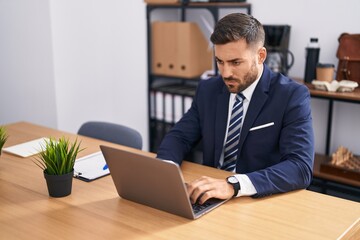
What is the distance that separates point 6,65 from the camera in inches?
144

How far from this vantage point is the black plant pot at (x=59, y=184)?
1.47 m

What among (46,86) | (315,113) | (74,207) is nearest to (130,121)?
(46,86)

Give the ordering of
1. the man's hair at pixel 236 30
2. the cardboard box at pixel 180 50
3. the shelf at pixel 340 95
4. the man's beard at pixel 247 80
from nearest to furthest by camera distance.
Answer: the man's hair at pixel 236 30, the man's beard at pixel 247 80, the shelf at pixel 340 95, the cardboard box at pixel 180 50

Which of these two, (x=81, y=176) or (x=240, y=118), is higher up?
(x=240, y=118)

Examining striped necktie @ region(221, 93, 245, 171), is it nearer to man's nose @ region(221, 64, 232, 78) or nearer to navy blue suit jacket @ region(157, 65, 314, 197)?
navy blue suit jacket @ region(157, 65, 314, 197)

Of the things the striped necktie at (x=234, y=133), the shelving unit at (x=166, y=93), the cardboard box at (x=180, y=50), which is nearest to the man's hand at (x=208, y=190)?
the striped necktie at (x=234, y=133)

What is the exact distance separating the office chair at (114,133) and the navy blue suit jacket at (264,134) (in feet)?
1.07

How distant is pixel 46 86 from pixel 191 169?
8.01 feet

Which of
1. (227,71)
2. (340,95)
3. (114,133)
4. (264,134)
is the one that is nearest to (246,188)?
(264,134)

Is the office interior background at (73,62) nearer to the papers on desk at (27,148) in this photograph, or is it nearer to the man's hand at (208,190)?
the papers on desk at (27,148)

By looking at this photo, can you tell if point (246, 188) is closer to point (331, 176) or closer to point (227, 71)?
point (227, 71)

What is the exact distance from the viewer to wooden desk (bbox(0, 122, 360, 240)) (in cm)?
122

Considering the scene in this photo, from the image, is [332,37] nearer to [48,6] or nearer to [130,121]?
[130,121]

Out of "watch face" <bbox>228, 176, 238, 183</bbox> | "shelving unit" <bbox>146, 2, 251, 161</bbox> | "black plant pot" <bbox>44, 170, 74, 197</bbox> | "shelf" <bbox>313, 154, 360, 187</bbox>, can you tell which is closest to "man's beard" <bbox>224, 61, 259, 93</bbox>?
"watch face" <bbox>228, 176, 238, 183</bbox>
